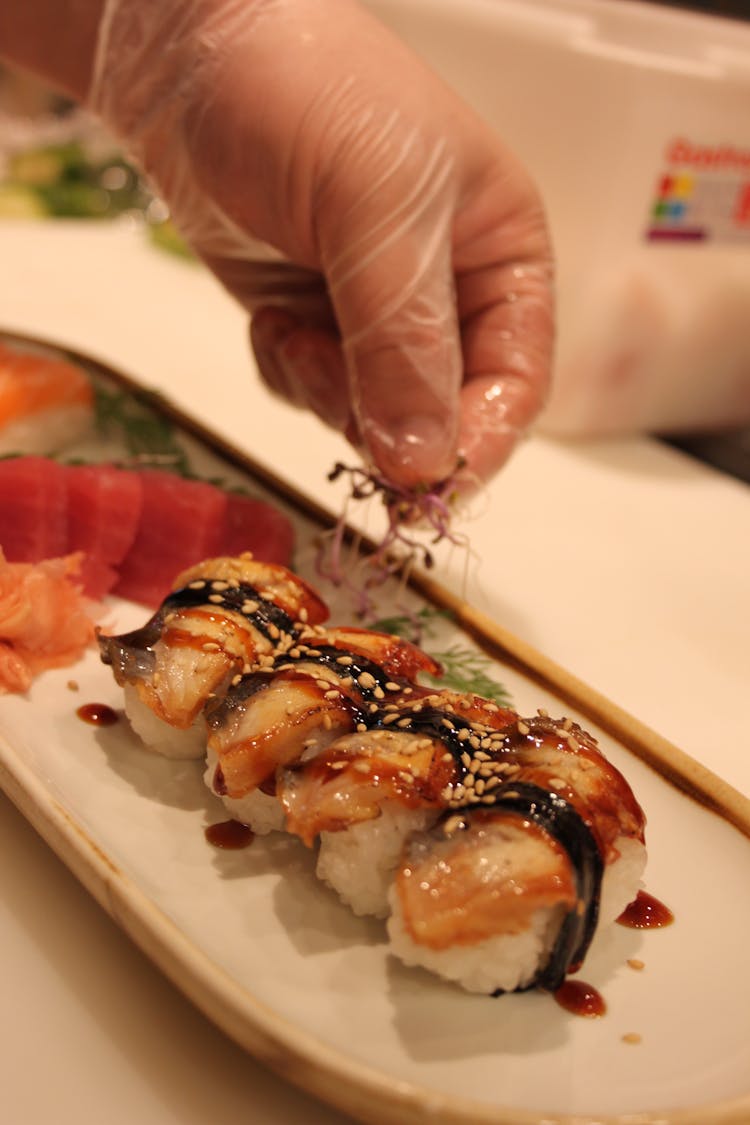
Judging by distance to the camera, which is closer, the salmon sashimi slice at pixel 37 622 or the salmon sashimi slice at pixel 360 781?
the salmon sashimi slice at pixel 360 781

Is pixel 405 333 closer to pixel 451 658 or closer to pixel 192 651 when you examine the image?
pixel 451 658

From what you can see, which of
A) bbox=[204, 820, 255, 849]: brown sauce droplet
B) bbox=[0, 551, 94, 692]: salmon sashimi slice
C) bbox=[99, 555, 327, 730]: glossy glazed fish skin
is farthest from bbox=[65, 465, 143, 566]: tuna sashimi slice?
bbox=[204, 820, 255, 849]: brown sauce droplet

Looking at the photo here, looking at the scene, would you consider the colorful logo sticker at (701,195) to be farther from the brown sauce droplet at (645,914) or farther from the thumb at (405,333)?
the brown sauce droplet at (645,914)

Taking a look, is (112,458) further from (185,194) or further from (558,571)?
(558,571)

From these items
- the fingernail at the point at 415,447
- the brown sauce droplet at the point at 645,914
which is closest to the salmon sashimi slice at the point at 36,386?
the fingernail at the point at 415,447

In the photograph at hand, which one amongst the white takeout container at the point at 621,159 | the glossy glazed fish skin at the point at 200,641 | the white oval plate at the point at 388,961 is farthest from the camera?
the white takeout container at the point at 621,159

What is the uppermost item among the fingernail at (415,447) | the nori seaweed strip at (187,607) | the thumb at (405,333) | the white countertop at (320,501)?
the thumb at (405,333)
